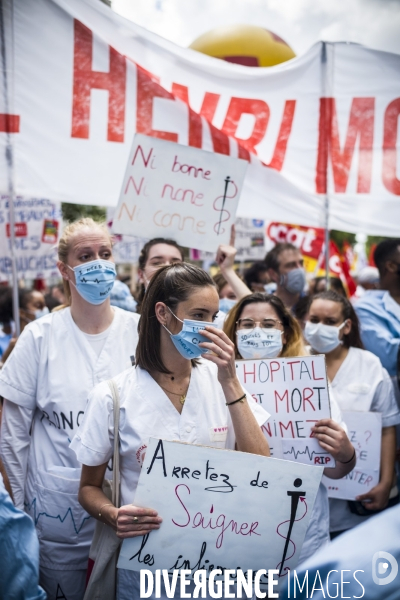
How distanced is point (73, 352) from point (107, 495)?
0.79 meters

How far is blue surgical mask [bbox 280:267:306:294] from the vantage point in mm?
5391

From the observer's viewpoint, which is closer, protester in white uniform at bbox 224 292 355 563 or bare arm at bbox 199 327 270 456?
bare arm at bbox 199 327 270 456

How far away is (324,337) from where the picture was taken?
366 centimetres

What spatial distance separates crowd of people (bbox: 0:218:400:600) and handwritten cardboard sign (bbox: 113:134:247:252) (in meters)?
0.21

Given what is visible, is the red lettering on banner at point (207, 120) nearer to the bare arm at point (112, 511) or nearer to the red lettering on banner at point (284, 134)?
the red lettering on banner at point (284, 134)

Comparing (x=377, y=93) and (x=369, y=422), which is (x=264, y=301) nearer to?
(x=369, y=422)

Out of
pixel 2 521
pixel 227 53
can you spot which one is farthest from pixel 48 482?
pixel 227 53

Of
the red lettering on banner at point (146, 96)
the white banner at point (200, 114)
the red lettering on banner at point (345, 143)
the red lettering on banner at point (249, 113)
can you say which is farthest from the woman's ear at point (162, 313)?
the red lettering on banner at point (345, 143)

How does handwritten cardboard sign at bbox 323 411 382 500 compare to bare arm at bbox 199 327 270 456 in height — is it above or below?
below

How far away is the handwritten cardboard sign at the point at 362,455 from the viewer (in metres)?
3.30

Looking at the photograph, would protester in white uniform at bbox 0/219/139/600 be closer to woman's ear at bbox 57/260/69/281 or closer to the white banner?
woman's ear at bbox 57/260/69/281

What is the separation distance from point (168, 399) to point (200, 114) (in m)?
2.94

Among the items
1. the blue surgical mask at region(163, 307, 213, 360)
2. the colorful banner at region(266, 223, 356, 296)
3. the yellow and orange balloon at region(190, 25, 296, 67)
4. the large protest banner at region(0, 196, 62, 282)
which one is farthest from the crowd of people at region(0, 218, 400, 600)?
the yellow and orange balloon at region(190, 25, 296, 67)

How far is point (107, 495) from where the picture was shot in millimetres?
2469
